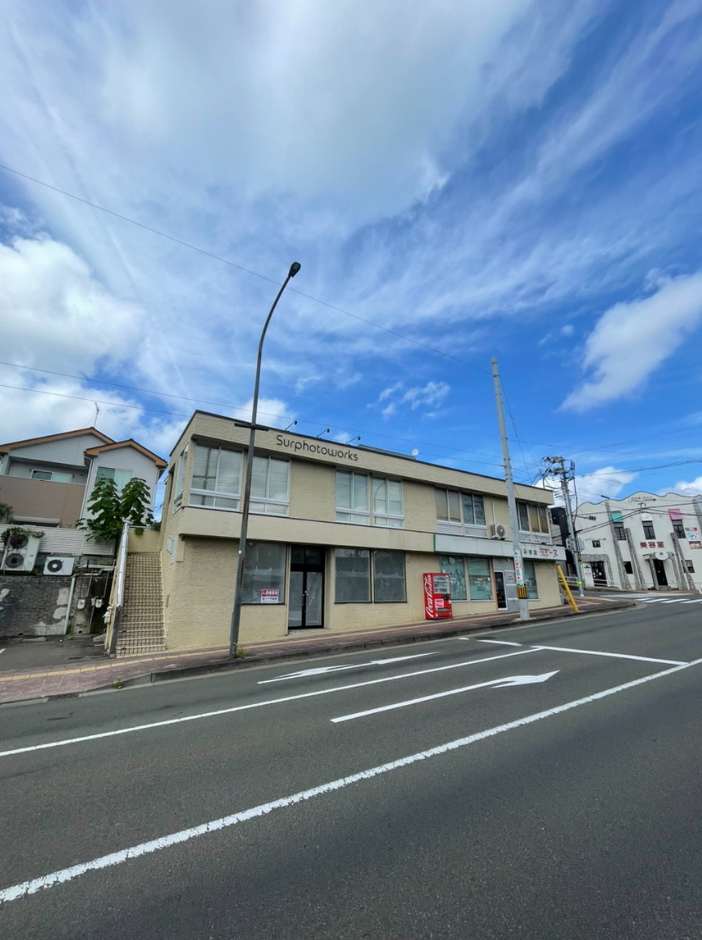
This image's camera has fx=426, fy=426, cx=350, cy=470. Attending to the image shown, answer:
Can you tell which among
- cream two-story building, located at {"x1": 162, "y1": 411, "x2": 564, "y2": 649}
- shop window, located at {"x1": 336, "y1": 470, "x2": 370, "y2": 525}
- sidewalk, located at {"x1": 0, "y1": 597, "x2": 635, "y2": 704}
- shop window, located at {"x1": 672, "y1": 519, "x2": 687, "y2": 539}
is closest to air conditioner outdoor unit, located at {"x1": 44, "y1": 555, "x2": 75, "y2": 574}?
cream two-story building, located at {"x1": 162, "y1": 411, "x2": 564, "y2": 649}

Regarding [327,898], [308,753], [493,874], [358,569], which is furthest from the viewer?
[358,569]

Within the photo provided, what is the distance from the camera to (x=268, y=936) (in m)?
2.25

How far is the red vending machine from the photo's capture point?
17.1 metres

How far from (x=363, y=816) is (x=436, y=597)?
1441cm

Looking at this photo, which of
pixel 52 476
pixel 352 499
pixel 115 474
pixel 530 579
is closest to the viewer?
pixel 352 499

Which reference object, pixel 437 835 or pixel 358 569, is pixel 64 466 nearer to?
pixel 358 569

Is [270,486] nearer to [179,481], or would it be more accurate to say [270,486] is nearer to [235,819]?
[179,481]

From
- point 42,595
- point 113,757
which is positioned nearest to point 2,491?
point 42,595

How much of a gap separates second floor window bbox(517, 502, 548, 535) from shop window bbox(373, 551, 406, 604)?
896 centimetres

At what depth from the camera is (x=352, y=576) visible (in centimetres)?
1598

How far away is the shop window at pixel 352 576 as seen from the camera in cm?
1559

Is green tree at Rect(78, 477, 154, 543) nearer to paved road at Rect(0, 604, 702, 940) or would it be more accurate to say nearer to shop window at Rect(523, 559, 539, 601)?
paved road at Rect(0, 604, 702, 940)

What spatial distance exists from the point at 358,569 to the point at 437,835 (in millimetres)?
13103

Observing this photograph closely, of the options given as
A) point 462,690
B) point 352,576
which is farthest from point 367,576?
point 462,690
